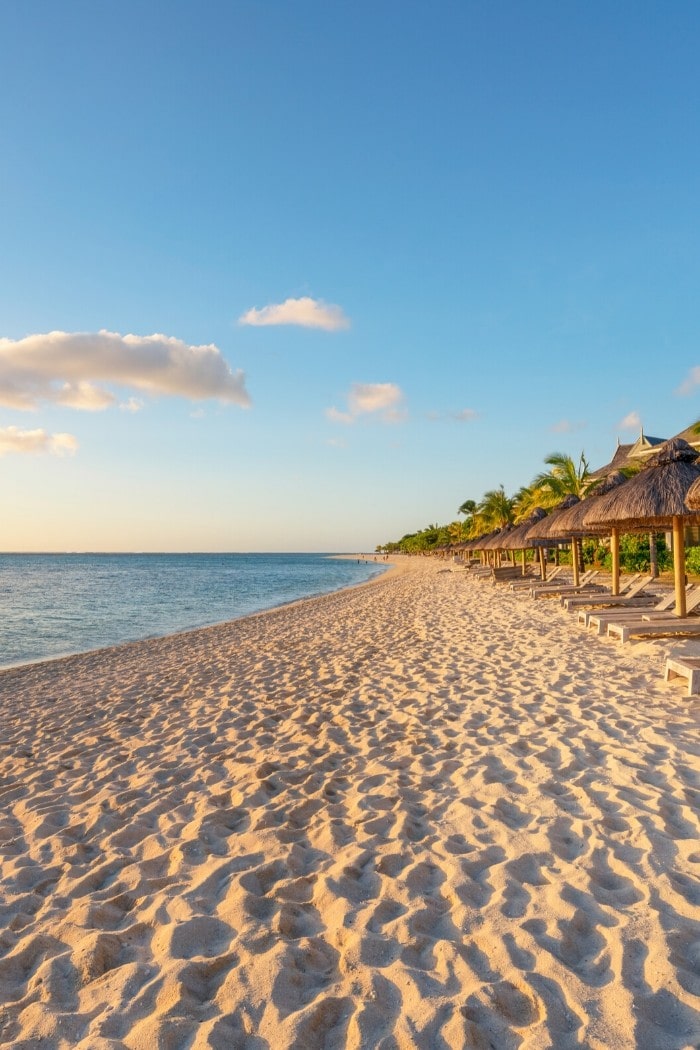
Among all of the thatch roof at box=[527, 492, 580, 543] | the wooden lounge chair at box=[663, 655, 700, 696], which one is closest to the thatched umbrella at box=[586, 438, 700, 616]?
the wooden lounge chair at box=[663, 655, 700, 696]

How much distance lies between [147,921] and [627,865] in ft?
7.28

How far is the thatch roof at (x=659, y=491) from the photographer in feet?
27.1

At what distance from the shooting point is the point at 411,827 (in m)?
3.30

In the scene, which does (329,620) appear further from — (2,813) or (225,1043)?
(225,1043)

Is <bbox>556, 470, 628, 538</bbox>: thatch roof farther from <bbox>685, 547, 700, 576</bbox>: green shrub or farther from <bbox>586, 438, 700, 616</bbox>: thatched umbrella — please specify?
<bbox>685, 547, 700, 576</bbox>: green shrub

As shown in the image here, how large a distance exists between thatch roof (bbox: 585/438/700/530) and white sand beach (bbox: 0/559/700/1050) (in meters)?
2.96

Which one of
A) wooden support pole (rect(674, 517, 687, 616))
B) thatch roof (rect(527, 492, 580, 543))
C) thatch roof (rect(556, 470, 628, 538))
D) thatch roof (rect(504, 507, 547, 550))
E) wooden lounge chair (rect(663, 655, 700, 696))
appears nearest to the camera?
wooden lounge chair (rect(663, 655, 700, 696))

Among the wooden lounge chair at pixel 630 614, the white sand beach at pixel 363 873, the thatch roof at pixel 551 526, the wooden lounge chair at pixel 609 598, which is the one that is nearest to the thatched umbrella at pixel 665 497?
the wooden lounge chair at pixel 630 614

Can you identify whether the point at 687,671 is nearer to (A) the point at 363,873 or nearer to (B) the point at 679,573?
(B) the point at 679,573

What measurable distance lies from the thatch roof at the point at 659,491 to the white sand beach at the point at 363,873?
2.96m

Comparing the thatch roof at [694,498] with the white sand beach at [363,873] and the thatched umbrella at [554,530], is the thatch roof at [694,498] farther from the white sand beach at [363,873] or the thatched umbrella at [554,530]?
the thatched umbrella at [554,530]

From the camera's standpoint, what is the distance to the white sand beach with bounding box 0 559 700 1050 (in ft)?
6.51

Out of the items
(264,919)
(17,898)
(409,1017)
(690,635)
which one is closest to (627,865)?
(409,1017)

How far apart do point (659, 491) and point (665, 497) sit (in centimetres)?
18
